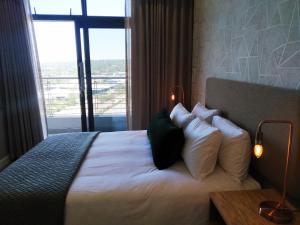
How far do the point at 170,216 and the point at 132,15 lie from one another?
2.89 meters

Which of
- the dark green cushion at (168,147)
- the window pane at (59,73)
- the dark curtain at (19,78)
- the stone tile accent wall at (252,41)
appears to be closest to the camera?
the stone tile accent wall at (252,41)

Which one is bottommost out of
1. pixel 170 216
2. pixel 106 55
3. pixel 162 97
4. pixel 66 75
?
pixel 170 216

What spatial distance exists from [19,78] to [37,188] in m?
2.43

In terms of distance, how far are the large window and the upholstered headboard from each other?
89.4 inches

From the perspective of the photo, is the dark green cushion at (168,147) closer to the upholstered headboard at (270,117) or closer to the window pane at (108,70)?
the upholstered headboard at (270,117)

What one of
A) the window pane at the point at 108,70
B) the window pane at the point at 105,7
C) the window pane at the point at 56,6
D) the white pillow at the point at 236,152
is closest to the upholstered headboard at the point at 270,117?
the white pillow at the point at 236,152

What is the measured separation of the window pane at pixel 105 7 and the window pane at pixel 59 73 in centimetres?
39

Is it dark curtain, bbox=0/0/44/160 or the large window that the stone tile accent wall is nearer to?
the large window

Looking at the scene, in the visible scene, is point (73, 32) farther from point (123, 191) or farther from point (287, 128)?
point (287, 128)

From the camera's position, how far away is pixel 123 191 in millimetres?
1565

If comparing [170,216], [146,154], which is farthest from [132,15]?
[170,216]

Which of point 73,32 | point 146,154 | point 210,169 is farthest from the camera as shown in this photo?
point 73,32

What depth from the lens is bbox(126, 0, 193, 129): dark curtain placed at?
11.4ft

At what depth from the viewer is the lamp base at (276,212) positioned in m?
1.18
